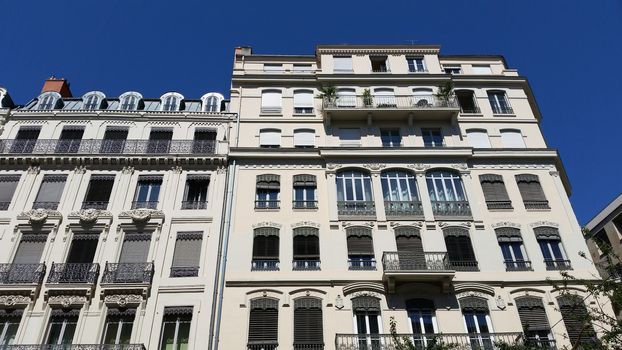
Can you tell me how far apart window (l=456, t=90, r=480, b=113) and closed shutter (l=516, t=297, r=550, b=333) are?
12.0 metres

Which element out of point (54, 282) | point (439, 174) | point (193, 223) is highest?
point (439, 174)

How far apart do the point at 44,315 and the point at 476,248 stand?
17.9m

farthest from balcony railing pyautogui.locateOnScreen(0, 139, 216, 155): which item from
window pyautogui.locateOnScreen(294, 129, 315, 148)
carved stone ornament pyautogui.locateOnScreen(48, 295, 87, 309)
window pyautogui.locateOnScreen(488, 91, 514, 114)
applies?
window pyautogui.locateOnScreen(488, 91, 514, 114)

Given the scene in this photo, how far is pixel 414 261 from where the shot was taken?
75.1 ft

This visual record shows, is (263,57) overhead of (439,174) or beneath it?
overhead

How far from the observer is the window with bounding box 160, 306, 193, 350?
20750mm

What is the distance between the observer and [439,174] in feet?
87.9

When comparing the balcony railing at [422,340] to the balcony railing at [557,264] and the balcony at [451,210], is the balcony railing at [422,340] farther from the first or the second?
the balcony at [451,210]

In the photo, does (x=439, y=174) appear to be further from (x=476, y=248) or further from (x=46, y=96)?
(x=46, y=96)

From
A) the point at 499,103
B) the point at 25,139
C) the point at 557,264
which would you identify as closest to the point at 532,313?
the point at 557,264

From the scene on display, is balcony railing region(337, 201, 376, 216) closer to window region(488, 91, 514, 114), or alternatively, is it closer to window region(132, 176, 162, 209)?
window region(132, 176, 162, 209)

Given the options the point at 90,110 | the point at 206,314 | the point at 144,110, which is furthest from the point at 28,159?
the point at 206,314

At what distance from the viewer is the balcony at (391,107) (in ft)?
94.1

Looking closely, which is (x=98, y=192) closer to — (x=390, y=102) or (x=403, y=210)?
(x=403, y=210)
